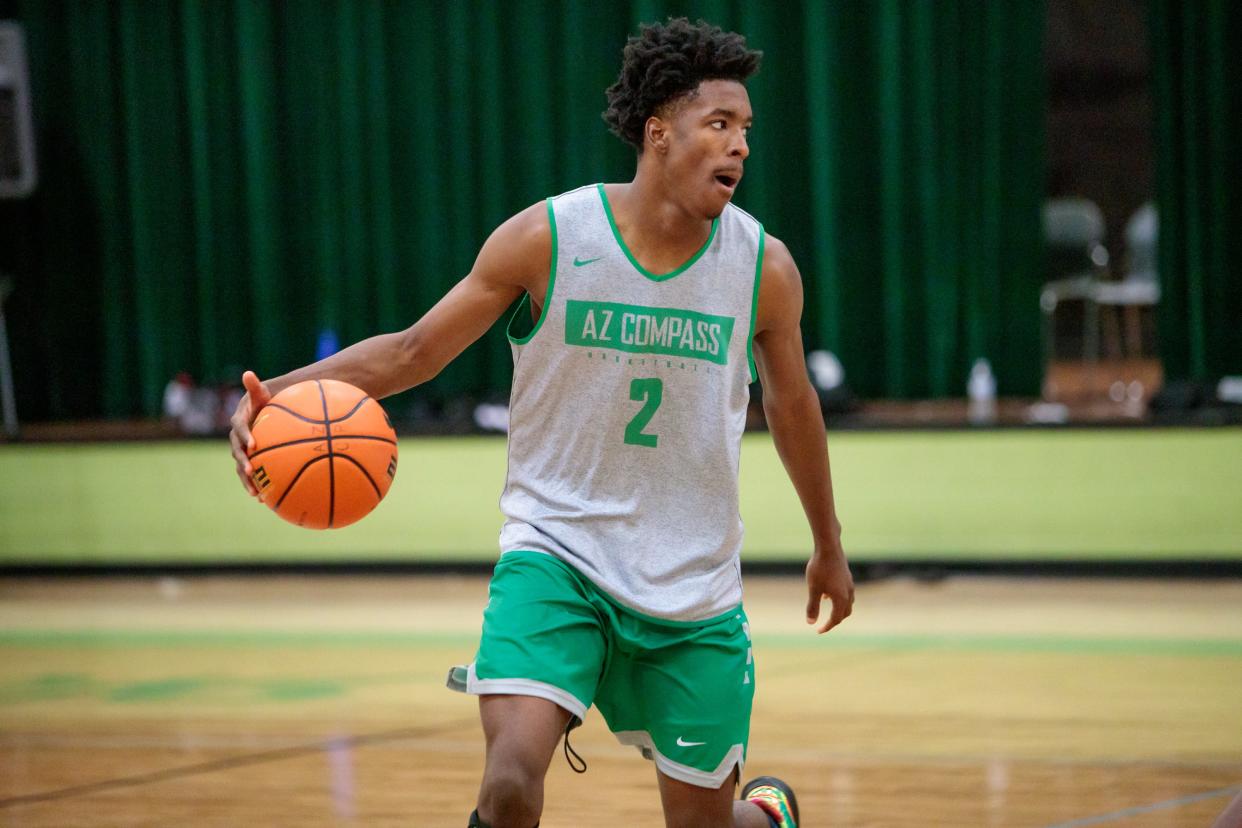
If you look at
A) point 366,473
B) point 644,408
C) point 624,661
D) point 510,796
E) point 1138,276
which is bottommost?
point 510,796

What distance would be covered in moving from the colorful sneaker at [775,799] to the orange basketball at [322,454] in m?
1.13

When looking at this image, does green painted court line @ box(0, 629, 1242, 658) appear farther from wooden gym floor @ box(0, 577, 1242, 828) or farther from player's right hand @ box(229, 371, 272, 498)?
player's right hand @ box(229, 371, 272, 498)

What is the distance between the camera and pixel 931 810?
432cm

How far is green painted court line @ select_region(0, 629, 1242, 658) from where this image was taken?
664 cm

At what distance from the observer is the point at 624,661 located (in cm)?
324

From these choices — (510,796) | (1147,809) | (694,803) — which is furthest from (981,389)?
(510,796)

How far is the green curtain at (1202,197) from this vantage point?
895 centimetres

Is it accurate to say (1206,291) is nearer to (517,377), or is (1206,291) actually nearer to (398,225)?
(398,225)

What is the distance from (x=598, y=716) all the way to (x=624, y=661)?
2684 millimetres

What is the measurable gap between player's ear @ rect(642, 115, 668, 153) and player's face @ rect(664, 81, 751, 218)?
3 centimetres

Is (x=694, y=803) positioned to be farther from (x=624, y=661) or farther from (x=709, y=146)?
(x=709, y=146)

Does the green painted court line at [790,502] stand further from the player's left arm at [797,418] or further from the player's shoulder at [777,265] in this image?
the player's shoulder at [777,265]

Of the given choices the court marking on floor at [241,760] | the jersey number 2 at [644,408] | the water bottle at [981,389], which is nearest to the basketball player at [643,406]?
the jersey number 2 at [644,408]

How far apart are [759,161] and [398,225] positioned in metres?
2.34
